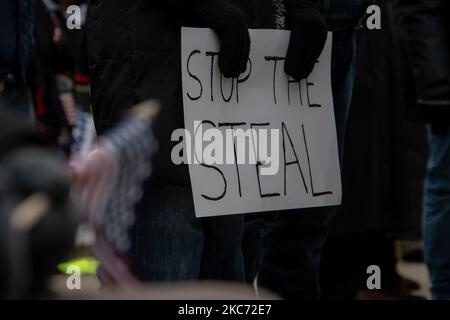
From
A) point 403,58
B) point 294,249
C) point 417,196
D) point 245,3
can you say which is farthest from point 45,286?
point 417,196

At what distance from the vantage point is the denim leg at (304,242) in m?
2.49

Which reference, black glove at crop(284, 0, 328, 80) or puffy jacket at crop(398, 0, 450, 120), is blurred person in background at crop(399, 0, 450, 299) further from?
black glove at crop(284, 0, 328, 80)

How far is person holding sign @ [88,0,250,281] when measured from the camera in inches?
78.5

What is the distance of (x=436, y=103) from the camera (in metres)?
2.94

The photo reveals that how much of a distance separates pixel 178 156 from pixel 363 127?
1.77m

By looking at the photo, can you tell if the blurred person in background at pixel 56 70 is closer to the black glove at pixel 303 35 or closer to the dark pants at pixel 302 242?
the dark pants at pixel 302 242

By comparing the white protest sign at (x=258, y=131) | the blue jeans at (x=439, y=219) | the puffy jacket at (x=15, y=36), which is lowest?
the blue jeans at (x=439, y=219)

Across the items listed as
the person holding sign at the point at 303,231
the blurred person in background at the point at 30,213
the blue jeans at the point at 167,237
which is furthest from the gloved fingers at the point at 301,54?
the blurred person in background at the point at 30,213

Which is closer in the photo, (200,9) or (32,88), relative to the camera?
(200,9)

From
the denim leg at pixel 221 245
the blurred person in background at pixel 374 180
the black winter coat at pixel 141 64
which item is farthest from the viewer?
the blurred person in background at pixel 374 180

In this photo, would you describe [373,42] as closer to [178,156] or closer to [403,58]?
[403,58]

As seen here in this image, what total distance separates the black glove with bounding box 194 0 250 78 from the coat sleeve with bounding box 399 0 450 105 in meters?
1.05

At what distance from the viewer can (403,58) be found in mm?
3205

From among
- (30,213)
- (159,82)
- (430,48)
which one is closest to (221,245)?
(159,82)
